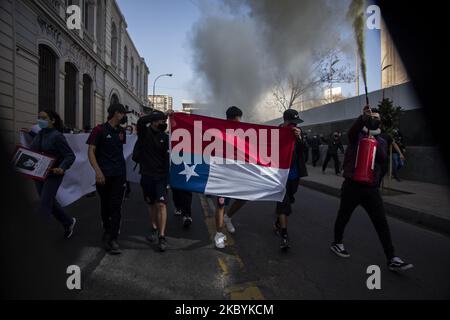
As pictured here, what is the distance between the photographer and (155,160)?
3957 mm

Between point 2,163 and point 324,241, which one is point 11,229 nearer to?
point 2,163

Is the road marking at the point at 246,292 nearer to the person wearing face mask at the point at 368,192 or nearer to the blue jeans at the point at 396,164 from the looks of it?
the person wearing face mask at the point at 368,192

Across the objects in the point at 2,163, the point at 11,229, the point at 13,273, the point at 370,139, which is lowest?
the point at 13,273

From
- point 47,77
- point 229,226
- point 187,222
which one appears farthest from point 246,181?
point 47,77

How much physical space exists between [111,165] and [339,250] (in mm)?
2783

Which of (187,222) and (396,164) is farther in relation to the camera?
(396,164)

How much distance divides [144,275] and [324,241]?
2.38m

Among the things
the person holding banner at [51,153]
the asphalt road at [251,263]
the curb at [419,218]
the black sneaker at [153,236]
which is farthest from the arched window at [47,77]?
the curb at [419,218]

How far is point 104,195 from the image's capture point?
3.82m

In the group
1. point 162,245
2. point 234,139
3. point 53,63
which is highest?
point 53,63

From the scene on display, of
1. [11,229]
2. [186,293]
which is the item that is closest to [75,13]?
[11,229]

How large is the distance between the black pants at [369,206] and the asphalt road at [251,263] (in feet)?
0.95

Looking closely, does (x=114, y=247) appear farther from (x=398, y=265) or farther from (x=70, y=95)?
(x=70, y=95)

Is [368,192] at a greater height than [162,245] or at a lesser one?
greater
